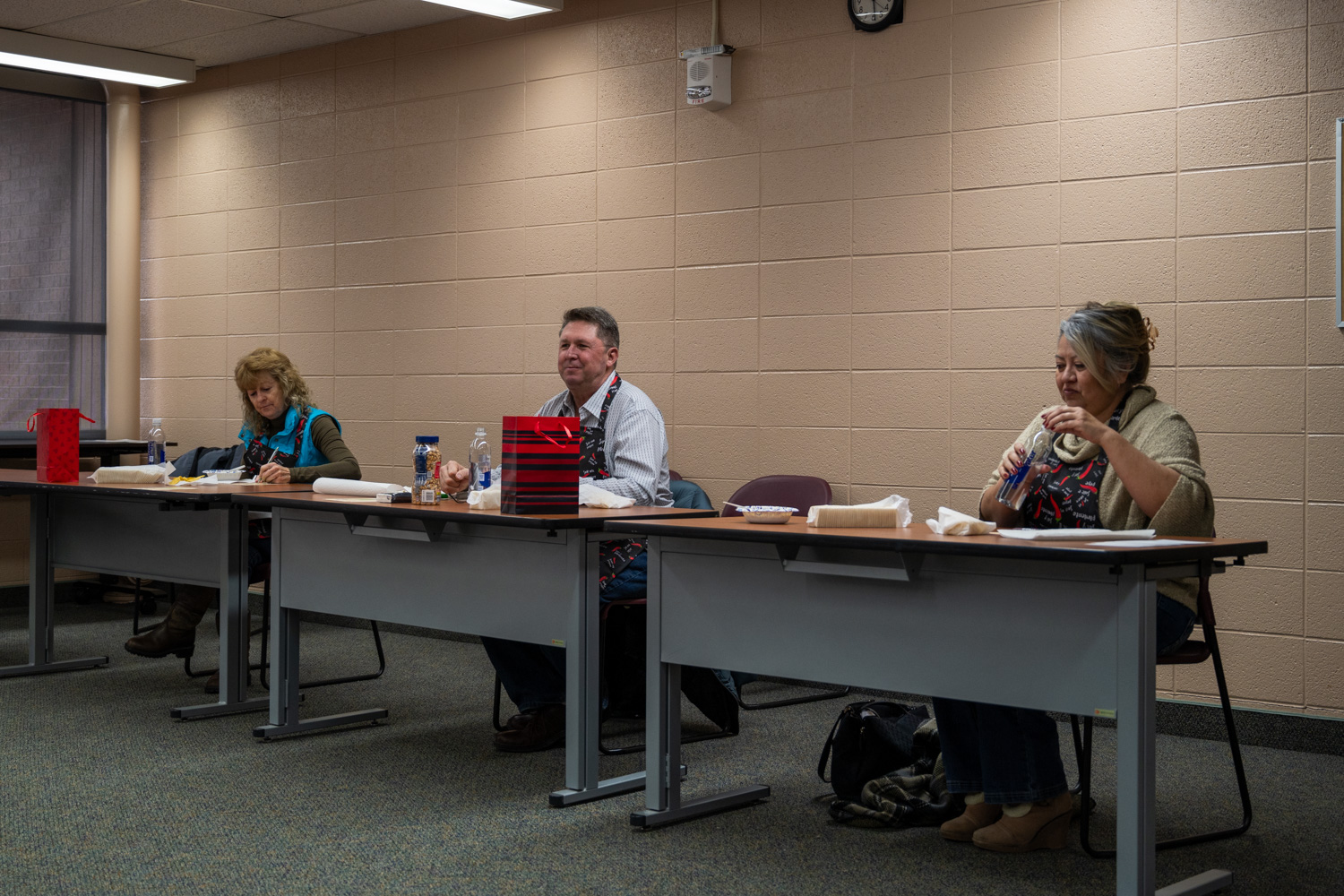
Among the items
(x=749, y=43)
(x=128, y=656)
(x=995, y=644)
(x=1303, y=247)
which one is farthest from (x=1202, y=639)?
(x=128, y=656)

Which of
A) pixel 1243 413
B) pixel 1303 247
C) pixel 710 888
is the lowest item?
→ pixel 710 888

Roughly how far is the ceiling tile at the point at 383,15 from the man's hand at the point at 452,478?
2.64 metres

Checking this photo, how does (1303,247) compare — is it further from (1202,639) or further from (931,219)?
(1202,639)

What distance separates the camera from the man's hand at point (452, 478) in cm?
A: 352

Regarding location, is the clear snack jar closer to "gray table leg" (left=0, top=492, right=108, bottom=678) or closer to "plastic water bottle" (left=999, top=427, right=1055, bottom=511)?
"plastic water bottle" (left=999, top=427, right=1055, bottom=511)

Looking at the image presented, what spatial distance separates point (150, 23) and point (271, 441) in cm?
238

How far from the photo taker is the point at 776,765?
3541 millimetres

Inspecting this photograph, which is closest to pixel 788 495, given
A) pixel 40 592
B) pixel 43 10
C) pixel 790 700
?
pixel 790 700

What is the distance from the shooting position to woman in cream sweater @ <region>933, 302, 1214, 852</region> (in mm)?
2654

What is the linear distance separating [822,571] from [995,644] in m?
0.38

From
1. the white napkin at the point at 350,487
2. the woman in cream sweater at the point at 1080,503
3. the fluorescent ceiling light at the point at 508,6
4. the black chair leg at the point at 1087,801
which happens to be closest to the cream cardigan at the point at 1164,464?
the woman in cream sweater at the point at 1080,503

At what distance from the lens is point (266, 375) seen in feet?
14.9

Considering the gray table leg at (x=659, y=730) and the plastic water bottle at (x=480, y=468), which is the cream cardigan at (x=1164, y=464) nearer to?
the gray table leg at (x=659, y=730)

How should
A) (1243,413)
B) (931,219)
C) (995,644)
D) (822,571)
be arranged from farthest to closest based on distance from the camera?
1. (931,219)
2. (1243,413)
3. (822,571)
4. (995,644)
